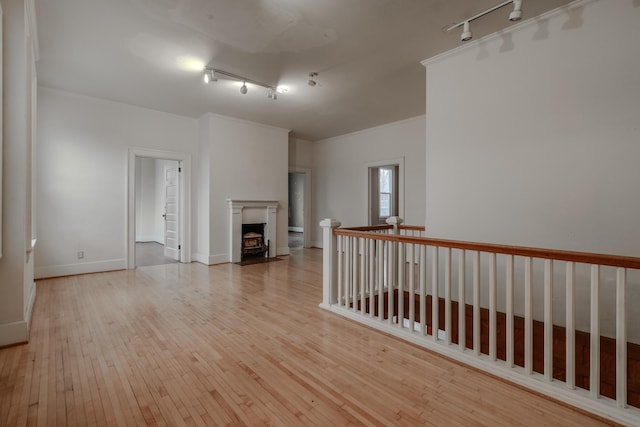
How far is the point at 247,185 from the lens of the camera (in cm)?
605

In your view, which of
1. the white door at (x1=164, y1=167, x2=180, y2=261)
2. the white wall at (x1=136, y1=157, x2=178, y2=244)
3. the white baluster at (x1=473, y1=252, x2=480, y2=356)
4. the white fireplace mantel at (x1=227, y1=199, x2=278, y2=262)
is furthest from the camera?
the white wall at (x1=136, y1=157, x2=178, y2=244)

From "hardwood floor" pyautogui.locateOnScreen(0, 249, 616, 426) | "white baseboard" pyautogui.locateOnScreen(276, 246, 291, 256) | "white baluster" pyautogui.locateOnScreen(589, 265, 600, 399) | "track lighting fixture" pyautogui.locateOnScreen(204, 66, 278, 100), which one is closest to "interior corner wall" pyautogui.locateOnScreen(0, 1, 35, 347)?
"hardwood floor" pyautogui.locateOnScreen(0, 249, 616, 426)

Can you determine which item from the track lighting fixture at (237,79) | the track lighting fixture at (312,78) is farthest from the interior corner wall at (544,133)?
the track lighting fixture at (237,79)

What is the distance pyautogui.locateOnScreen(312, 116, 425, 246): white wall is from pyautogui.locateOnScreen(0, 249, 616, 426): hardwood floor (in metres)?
3.66

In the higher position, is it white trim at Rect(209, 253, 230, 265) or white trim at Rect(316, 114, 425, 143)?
white trim at Rect(316, 114, 425, 143)

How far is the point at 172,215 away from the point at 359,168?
4201 millimetres

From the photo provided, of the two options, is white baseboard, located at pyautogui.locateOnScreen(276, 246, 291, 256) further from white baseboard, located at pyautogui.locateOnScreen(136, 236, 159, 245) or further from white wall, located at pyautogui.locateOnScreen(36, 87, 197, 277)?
white baseboard, located at pyautogui.locateOnScreen(136, 236, 159, 245)

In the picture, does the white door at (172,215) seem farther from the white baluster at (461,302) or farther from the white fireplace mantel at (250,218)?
the white baluster at (461,302)

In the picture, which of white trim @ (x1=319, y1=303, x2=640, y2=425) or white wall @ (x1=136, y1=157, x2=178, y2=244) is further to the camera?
white wall @ (x1=136, y1=157, x2=178, y2=244)

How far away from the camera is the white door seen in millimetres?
5988

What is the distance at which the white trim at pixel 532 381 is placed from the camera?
5.17 ft

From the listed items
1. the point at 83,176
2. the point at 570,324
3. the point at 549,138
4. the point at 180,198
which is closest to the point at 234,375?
the point at 570,324

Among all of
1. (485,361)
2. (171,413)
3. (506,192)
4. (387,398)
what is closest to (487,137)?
(506,192)

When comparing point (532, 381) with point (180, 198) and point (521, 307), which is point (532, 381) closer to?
point (521, 307)
